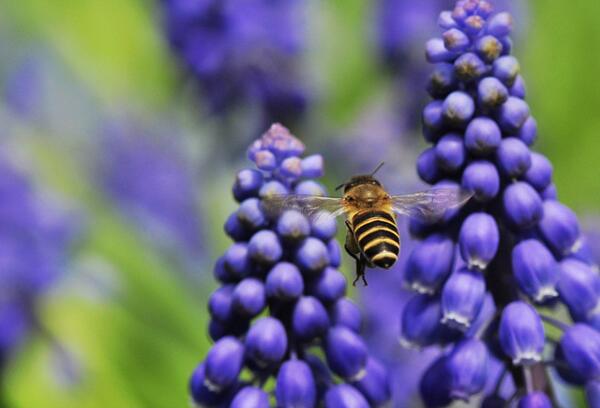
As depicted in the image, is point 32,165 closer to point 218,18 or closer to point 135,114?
point 218,18

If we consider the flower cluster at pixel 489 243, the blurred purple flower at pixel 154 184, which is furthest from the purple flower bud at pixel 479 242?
the blurred purple flower at pixel 154 184

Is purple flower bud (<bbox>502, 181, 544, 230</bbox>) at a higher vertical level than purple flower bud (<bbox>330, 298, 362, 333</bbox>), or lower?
higher

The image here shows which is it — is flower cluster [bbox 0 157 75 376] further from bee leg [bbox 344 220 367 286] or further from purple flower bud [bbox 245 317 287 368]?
purple flower bud [bbox 245 317 287 368]

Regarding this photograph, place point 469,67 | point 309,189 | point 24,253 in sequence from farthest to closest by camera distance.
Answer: point 24,253 < point 309,189 < point 469,67

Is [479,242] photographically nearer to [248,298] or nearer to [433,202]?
[433,202]

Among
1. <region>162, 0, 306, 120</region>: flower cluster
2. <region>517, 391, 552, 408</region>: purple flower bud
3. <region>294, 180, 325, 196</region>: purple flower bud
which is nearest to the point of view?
<region>517, 391, 552, 408</region>: purple flower bud

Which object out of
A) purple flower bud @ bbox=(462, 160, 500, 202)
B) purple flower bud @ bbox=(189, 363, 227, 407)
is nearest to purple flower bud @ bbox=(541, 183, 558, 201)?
purple flower bud @ bbox=(462, 160, 500, 202)

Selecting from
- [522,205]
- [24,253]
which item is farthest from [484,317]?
[24,253]

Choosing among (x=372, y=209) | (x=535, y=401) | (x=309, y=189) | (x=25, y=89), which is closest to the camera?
(x=535, y=401)
